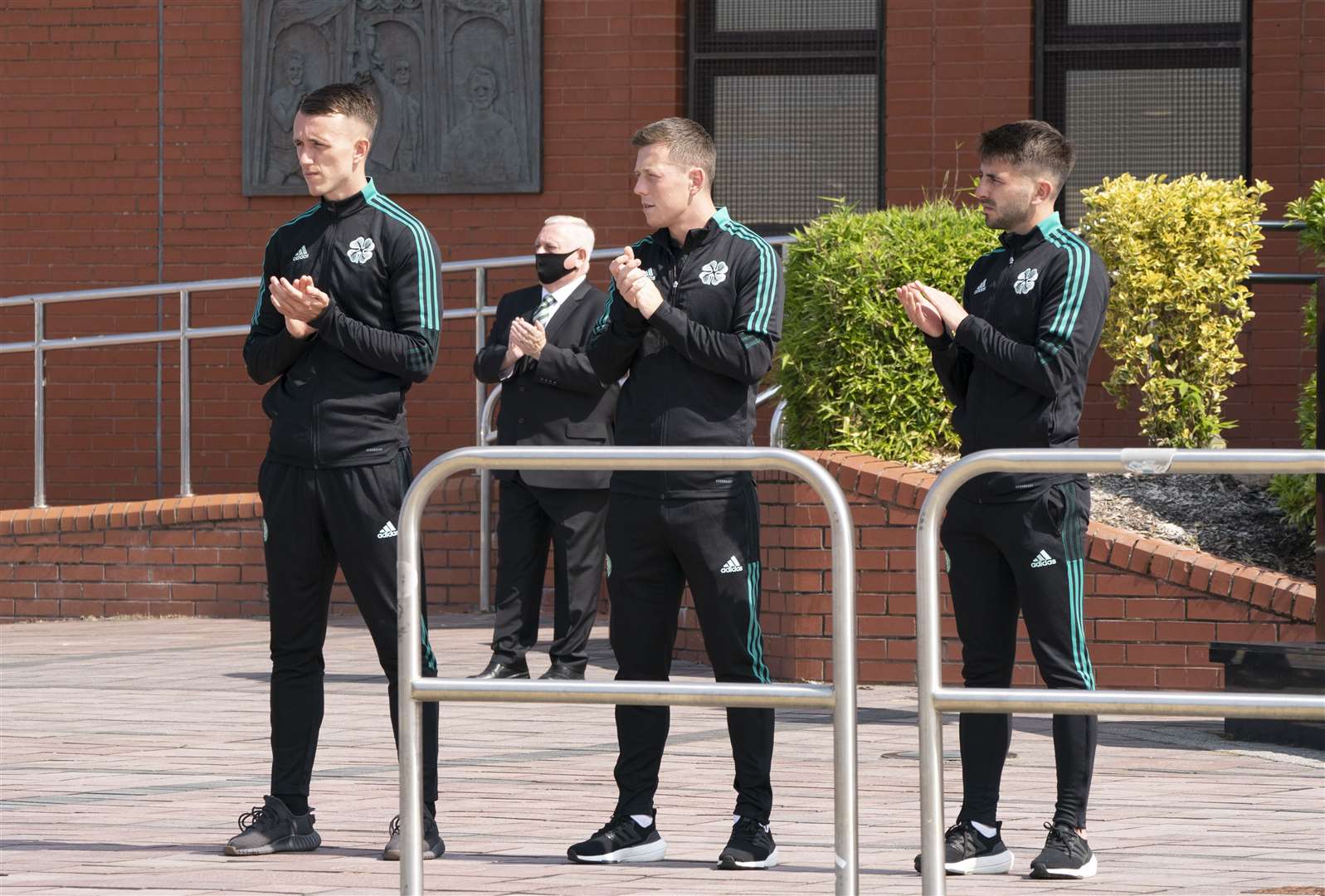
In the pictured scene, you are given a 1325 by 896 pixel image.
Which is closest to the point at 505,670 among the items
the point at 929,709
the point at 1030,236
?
the point at 1030,236

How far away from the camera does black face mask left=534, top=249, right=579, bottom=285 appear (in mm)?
8586

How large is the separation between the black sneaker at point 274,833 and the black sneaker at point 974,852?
5.25 feet

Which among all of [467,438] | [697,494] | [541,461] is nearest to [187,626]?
[467,438]

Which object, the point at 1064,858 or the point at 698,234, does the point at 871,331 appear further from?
the point at 1064,858

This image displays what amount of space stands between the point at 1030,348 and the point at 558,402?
3.60 m

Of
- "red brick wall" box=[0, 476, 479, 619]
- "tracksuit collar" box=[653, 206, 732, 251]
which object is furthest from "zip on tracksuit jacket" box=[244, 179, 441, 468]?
"red brick wall" box=[0, 476, 479, 619]

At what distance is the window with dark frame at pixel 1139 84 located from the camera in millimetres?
12109

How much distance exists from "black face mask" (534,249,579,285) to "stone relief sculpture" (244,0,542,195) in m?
3.83

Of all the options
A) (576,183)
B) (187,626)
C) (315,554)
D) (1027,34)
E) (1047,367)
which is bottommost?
(187,626)

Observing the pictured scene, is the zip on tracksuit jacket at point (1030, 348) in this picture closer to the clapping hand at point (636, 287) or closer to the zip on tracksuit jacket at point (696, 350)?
the zip on tracksuit jacket at point (696, 350)

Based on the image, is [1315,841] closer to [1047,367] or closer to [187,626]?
[1047,367]

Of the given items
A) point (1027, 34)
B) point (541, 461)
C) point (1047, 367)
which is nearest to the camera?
point (541, 461)

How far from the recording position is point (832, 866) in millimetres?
5219

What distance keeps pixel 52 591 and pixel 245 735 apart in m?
4.68
